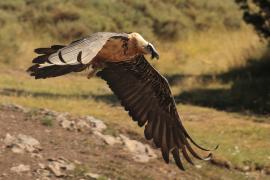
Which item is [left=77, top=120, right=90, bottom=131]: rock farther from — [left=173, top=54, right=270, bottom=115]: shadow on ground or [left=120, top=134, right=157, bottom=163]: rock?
[left=173, top=54, right=270, bottom=115]: shadow on ground

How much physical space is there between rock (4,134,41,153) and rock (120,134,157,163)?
1.38 m

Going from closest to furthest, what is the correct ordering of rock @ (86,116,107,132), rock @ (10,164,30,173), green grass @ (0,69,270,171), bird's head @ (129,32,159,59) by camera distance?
1. bird's head @ (129,32,159,59)
2. rock @ (10,164,30,173)
3. rock @ (86,116,107,132)
4. green grass @ (0,69,270,171)

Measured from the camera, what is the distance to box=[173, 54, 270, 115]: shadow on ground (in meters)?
15.2

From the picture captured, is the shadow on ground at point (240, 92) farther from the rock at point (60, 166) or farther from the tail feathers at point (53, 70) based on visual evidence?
the tail feathers at point (53, 70)

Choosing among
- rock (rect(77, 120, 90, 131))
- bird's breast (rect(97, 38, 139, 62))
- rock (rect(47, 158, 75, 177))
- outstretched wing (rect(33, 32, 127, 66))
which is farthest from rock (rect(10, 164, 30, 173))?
outstretched wing (rect(33, 32, 127, 66))

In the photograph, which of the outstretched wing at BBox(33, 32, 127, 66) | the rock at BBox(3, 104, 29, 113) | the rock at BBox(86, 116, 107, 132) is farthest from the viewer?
the rock at BBox(3, 104, 29, 113)

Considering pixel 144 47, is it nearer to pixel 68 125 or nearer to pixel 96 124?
pixel 68 125

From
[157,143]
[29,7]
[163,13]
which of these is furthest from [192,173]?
[163,13]

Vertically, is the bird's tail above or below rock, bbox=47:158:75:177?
above

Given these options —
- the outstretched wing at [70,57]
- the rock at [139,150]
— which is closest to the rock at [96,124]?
the rock at [139,150]

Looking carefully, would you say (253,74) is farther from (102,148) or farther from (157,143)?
(157,143)

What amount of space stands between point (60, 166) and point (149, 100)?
2.00 metres

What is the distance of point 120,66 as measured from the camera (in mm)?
6746

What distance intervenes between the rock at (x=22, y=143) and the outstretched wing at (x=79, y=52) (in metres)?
4.31
